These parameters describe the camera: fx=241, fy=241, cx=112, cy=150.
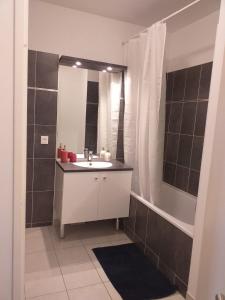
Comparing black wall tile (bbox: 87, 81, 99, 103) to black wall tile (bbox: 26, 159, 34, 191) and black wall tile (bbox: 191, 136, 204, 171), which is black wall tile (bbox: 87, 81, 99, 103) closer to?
black wall tile (bbox: 26, 159, 34, 191)

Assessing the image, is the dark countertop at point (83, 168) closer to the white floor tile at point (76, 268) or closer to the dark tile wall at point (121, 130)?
the dark tile wall at point (121, 130)

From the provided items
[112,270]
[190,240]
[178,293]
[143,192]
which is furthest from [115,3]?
[178,293]

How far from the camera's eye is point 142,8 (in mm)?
2629

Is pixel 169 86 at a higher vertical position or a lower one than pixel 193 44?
lower

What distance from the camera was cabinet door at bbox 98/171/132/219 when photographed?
8.70 feet

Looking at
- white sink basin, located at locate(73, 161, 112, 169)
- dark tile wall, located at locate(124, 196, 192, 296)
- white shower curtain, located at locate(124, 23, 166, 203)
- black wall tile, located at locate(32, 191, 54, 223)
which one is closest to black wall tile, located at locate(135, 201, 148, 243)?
dark tile wall, located at locate(124, 196, 192, 296)

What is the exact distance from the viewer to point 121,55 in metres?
3.06

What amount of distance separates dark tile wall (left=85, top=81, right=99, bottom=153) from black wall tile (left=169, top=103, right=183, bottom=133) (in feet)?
3.25

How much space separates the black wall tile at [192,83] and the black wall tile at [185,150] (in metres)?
0.48

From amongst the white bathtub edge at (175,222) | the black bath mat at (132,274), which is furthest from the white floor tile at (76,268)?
the white bathtub edge at (175,222)

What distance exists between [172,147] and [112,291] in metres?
1.86

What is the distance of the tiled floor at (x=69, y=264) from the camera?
1.88m

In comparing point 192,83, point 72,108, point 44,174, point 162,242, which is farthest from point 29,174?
point 192,83

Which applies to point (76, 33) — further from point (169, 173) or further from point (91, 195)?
point (169, 173)
